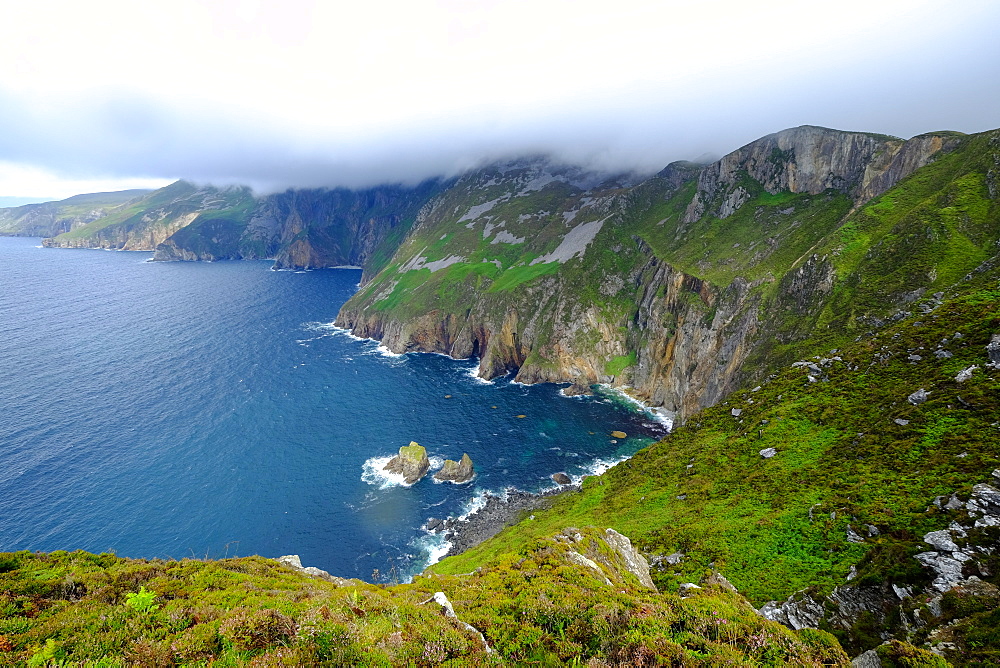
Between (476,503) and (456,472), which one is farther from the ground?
(456,472)

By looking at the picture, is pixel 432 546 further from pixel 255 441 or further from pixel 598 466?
pixel 255 441

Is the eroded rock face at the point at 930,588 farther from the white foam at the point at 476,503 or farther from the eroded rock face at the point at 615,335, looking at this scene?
the eroded rock face at the point at 615,335

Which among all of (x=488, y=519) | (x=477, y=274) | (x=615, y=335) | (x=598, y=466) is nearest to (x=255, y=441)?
(x=488, y=519)

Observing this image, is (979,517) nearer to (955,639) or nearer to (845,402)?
(955,639)

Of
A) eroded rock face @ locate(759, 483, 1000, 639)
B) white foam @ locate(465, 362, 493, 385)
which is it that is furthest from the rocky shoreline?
white foam @ locate(465, 362, 493, 385)

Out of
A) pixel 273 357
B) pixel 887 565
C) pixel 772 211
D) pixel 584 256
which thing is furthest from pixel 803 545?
pixel 273 357
